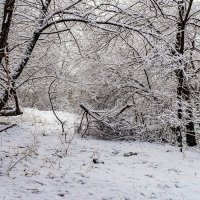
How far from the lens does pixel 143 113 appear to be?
12391mm

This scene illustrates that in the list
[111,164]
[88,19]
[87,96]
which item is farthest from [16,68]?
[87,96]

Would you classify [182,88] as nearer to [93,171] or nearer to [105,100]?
[105,100]

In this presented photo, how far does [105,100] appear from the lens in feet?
42.5

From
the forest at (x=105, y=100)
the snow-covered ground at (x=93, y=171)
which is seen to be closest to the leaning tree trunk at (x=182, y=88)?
the forest at (x=105, y=100)

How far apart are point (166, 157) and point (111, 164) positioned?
183 cm

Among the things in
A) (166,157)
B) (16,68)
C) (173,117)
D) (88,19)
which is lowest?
(166,157)

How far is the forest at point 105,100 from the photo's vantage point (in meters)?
6.17

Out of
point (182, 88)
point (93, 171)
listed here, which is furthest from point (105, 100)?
point (93, 171)

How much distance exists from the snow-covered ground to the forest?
0.02 m

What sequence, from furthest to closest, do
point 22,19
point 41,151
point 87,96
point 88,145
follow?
point 87,96, point 88,145, point 41,151, point 22,19

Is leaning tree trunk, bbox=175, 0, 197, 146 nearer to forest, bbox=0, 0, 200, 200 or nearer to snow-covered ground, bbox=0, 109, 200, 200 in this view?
forest, bbox=0, 0, 200, 200

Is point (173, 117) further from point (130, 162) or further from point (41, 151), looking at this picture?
point (41, 151)

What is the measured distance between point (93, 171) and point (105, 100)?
585 cm

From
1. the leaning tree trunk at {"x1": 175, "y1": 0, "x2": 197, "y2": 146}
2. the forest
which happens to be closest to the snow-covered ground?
the forest
